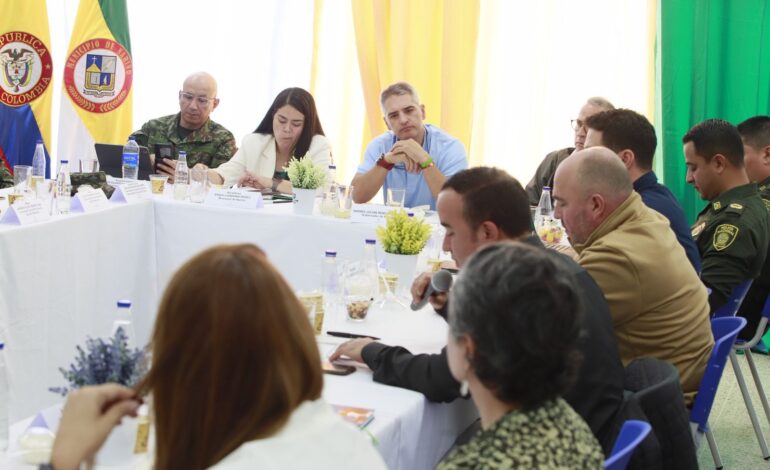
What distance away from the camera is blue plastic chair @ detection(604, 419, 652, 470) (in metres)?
1.50

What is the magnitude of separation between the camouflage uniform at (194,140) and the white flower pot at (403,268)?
93.5 inches

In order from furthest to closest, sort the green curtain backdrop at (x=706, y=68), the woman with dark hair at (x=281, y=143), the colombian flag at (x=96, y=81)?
the colombian flag at (x=96, y=81) < the green curtain backdrop at (x=706, y=68) < the woman with dark hair at (x=281, y=143)

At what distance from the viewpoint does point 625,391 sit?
2.06 metres

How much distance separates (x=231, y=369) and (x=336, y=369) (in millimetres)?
1070

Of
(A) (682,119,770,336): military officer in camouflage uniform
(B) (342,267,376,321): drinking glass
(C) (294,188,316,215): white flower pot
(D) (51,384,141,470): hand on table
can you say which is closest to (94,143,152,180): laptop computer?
(C) (294,188,316,215): white flower pot

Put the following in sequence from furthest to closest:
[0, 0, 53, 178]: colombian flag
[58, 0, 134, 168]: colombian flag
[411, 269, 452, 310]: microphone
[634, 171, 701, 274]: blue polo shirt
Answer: [58, 0, 134, 168]: colombian flag < [0, 0, 53, 178]: colombian flag < [634, 171, 701, 274]: blue polo shirt < [411, 269, 452, 310]: microphone

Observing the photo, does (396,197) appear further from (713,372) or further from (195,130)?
(713,372)

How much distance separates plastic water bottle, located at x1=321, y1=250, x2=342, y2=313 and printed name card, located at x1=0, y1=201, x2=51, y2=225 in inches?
46.9

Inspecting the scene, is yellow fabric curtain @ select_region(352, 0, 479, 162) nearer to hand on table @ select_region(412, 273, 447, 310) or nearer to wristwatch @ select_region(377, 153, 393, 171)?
wristwatch @ select_region(377, 153, 393, 171)

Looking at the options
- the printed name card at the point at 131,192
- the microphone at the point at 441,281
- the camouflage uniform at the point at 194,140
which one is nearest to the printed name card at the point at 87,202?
the printed name card at the point at 131,192

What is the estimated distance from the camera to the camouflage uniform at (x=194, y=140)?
5.05 meters

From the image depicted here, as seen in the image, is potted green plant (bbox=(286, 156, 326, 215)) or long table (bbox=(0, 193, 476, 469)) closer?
long table (bbox=(0, 193, 476, 469))

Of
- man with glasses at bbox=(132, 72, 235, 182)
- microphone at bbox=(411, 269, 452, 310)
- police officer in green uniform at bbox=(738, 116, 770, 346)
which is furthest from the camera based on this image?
man with glasses at bbox=(132, 72, 235, 182)

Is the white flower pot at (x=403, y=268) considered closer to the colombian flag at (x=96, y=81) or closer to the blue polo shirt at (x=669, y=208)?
the blue polo shirt at (x=669, y=208)
